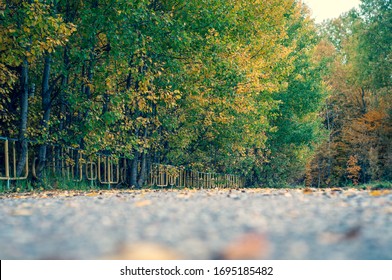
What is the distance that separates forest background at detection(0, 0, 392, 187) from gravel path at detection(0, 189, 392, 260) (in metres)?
7.64

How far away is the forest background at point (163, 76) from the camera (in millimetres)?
12875

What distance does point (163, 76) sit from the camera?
51.0 feet

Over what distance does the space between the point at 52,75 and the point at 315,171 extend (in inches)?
1696

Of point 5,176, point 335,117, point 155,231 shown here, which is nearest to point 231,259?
point 155,231

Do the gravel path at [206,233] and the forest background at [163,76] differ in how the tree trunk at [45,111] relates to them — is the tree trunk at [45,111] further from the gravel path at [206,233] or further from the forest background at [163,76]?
the gravel path at [206,233]

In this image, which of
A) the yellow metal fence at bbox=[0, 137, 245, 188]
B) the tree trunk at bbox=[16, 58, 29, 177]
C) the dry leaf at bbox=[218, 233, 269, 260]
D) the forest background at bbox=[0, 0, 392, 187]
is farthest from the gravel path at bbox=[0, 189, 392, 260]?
the tree trunk at bbox=[16, 58, 29, 177]

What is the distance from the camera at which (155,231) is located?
10.3ft

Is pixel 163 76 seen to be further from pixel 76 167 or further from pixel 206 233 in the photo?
pixel 206 233

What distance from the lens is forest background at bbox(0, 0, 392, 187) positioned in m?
12.9

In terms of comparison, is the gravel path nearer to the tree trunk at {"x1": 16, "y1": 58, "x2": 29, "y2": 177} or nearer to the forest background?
the forest background

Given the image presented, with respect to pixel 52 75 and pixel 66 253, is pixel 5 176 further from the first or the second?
pixel 66 253

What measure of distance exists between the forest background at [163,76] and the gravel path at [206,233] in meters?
7.64

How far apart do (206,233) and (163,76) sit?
1275cm

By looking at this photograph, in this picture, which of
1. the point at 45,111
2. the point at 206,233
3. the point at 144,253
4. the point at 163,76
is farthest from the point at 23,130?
the point at 144,253
